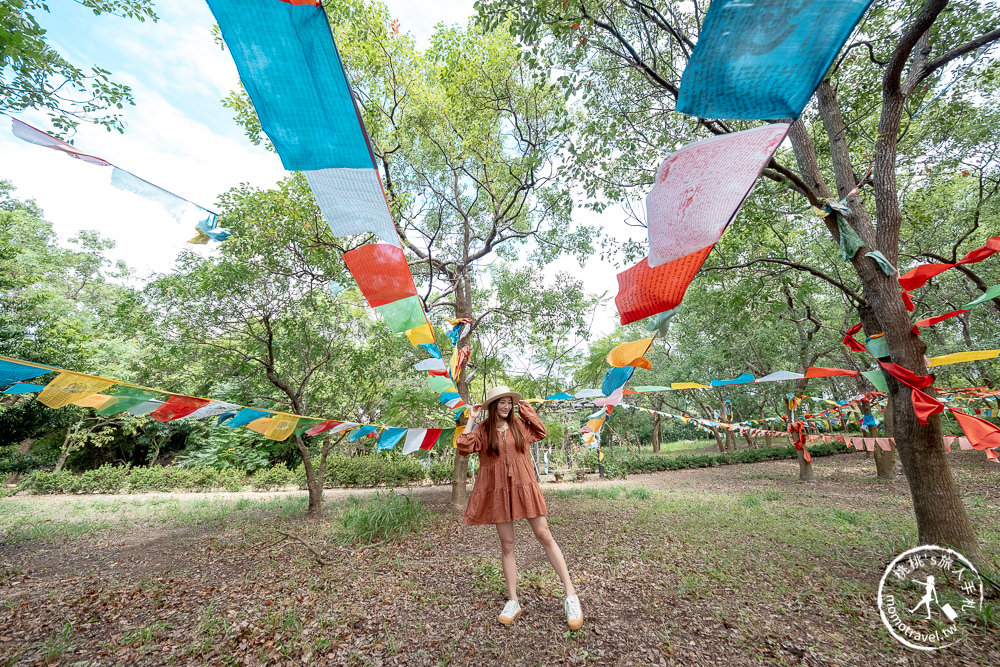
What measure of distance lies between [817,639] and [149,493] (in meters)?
18.5

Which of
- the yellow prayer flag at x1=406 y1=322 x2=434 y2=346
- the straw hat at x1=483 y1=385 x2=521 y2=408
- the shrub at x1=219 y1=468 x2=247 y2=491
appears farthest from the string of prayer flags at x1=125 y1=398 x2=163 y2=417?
the shrub at x1=219 y1=468 x2=247 y2=491

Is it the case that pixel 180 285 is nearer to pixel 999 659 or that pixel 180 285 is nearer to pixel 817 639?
pixel 817 639

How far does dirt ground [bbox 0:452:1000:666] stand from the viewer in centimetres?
244

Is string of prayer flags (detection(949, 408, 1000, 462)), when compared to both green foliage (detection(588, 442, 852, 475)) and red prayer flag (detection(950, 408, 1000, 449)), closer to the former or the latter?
red prayer flag (detection(950, 408, 1000, 449))

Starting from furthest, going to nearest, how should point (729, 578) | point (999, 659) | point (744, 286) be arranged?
point (744, 286)
point (729, 578)
point (999, 659)

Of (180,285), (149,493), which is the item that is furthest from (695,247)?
(149,493)

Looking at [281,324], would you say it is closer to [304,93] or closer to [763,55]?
[304,93]

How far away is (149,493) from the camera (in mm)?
13336

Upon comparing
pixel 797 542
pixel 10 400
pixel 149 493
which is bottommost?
pixel 149 493

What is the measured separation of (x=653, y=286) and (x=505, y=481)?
1746 millimetres

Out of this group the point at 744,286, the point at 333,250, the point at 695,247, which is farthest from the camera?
the point at 333,250

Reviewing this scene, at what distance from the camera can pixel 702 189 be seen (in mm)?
1844

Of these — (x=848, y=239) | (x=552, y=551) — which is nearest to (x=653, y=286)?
(x=552, y=551)

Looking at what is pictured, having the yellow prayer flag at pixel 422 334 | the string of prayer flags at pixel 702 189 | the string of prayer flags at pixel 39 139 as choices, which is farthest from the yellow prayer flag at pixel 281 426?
the string of prayer flags at pixel 702 189
